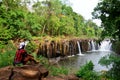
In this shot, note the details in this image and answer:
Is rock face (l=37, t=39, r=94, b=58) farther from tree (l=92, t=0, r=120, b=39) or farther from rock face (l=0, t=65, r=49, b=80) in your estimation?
rock face (l=0, t=65, r=49, b=80)

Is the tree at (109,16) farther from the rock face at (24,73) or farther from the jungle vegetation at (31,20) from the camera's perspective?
the jungle vegetation at (31,20)

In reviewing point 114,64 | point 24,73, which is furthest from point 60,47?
point 24,73

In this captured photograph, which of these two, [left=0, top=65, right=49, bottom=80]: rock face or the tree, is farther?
the tree

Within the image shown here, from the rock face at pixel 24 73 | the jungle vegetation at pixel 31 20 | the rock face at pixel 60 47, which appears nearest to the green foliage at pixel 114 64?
the rock face at pixel 24 73

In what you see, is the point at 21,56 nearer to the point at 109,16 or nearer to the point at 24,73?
the point at 24,73

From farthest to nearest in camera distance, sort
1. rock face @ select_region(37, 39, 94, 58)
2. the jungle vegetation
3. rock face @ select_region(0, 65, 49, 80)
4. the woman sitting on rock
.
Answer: rock face @ select_region(37, 39, 94, 58), the jungle vegetation, the woman sitting on rock, rock face @ select_region(0, 65, 49, 80)

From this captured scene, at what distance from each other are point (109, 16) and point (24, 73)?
569cm

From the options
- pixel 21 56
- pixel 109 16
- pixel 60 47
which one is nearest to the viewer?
pixel 21 56

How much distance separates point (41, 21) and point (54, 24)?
2178 millimetres

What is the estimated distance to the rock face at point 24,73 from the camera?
29.0 feet

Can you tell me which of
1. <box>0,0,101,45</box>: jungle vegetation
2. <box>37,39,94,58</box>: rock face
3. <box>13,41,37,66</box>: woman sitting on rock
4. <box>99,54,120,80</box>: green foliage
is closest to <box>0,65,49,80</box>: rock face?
<box>13,41,37,66</box>: woman sitting on rock

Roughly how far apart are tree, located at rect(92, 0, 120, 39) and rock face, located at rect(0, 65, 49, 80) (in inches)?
158

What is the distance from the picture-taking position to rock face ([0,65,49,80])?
348 inches

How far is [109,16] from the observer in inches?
482
